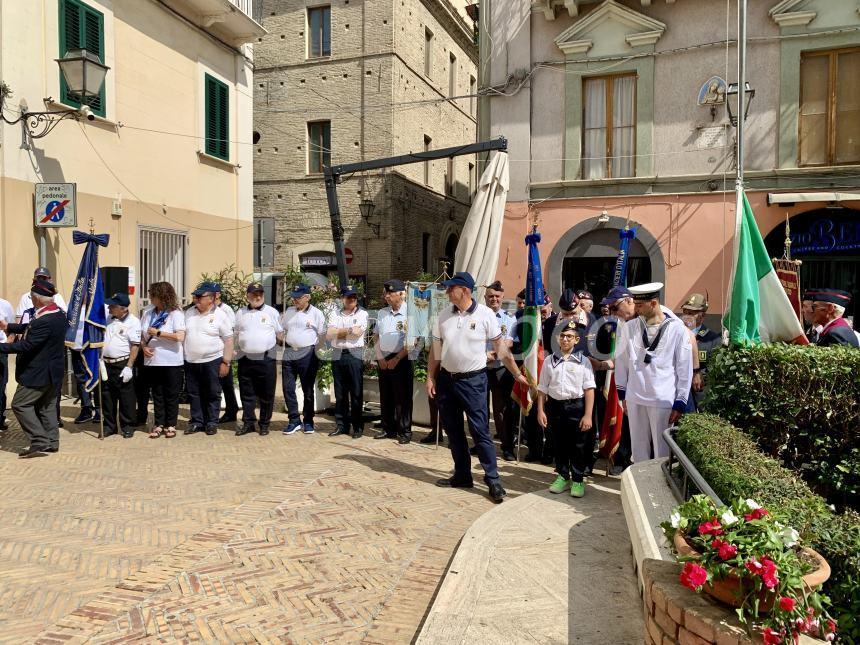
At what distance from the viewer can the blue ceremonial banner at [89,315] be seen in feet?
28.6

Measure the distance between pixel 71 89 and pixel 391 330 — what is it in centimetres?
630

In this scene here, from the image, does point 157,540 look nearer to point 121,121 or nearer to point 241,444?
point 241,444

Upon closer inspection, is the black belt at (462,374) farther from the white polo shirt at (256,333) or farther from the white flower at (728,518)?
the white flower at (728,518)

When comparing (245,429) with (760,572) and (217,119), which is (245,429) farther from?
(217,119)

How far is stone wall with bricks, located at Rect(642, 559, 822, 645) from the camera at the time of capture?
2443 mm

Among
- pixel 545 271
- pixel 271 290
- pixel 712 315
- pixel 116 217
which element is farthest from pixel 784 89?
pixel 271 290

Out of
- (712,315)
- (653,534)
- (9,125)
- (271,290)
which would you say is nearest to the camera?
(653,534)

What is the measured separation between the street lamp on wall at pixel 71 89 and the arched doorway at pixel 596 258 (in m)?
9.11

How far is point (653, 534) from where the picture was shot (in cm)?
376

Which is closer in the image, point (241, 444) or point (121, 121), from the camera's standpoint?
point (241, 444)

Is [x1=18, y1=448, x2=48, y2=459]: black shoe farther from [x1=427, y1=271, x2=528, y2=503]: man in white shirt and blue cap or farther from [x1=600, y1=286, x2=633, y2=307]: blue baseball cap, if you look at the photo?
[x1=600, y1=286, x2=633, y2=307]: blue baseball cap

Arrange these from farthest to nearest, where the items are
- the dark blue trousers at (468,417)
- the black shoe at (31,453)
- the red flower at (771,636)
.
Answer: the black shoe at (31,453), the dark blue trousers at (468,417), the red flower at (771,636)

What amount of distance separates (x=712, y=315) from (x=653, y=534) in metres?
11.0

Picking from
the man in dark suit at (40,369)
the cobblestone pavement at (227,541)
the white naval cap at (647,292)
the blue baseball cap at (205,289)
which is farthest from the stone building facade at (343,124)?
the white naval cap at (647,292)
